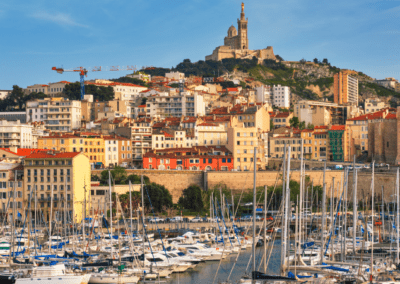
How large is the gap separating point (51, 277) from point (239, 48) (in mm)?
142763

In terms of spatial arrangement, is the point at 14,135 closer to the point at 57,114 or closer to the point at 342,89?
the point at 57,114

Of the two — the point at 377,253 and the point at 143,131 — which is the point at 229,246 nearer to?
the point at 377,253

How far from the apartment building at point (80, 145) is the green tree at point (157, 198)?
1288 cm

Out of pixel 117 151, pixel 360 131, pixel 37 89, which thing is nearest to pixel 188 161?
pixel 117 151

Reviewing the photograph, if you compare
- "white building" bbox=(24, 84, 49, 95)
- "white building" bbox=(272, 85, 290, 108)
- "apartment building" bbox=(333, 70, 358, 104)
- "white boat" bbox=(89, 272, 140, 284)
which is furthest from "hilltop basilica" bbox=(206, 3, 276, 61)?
"white boat" bbox=(89, 272, 140, 284)

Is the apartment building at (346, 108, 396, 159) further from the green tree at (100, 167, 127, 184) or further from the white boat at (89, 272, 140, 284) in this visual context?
the white boat at (89, 272, 140, 284)

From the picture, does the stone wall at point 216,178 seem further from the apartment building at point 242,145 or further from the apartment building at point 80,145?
the apartment building at point 80,145

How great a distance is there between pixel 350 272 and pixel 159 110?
74.1m

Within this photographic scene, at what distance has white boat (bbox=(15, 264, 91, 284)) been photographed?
1298 inches

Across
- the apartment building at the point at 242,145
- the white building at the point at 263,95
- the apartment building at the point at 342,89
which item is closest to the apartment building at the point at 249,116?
the apartment building at the point at 242,145

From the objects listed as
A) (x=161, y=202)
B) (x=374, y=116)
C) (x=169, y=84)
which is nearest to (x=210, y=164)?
(x=161, y=202)

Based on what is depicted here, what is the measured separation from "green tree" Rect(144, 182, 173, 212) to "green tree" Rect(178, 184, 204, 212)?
1888 millimetres

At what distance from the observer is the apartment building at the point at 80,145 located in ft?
251

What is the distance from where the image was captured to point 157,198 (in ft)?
211
